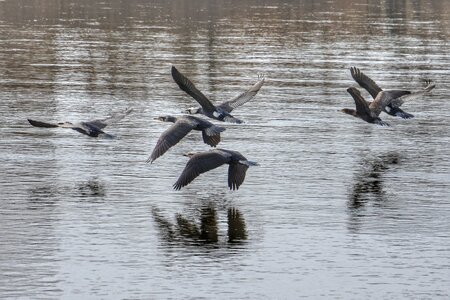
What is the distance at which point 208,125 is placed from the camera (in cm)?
2430

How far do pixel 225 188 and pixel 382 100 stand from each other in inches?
204

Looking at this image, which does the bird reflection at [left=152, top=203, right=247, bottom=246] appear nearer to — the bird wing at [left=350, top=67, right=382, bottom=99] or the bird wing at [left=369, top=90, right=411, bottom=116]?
the bird wing at [left=369, top=90, right=411, bottom=116]

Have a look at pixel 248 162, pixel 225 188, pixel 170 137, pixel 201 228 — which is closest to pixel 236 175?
pixel 248 162

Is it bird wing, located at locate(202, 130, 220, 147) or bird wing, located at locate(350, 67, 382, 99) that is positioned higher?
bird wing, located at locate(350, 67, 382, 99)

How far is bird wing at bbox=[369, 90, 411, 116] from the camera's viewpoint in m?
27.1

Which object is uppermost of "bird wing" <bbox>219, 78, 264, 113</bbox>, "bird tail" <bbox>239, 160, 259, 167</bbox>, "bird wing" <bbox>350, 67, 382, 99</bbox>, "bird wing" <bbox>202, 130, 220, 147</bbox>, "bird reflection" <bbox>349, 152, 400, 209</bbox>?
"bird wing" <bbox>350, 67, 382, 99</bbox>

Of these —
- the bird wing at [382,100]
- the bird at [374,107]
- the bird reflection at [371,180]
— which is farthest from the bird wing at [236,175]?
the bird wing at [382,100]

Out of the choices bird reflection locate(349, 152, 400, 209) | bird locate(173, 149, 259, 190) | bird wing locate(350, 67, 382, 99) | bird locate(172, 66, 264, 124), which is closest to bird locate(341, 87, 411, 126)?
bird wing locate(350, 67, 382, 99)

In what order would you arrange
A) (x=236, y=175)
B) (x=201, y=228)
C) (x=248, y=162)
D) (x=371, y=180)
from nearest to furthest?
(x=201, y=228) < (x=248, y=162) < (x=236, y=175) < (x=371, y=180)

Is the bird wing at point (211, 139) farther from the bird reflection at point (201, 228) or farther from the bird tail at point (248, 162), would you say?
the bird reflection at point (201, 228)

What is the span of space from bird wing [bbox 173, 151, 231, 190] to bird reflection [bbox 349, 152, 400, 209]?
236 cm

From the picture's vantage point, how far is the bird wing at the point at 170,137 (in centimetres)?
2353

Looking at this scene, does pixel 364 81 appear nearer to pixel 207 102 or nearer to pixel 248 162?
pixel 207 102

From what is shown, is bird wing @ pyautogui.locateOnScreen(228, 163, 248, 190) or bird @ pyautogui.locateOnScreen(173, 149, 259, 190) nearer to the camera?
bird @ pyautogui.locateOnScreen(173, 149, 259, 190)
